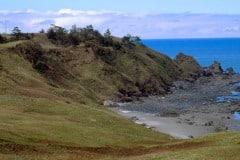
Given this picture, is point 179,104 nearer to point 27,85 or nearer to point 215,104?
point 215,104

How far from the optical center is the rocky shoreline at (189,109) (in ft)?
253

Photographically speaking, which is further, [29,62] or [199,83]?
[199,83]

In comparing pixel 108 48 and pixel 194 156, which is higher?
pixel 108 48

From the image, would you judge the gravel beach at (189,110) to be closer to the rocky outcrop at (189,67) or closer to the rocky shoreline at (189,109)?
the rocky shoreline at (189,109)

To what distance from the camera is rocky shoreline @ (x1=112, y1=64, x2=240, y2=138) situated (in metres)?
77.1

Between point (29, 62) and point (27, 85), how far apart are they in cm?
1892

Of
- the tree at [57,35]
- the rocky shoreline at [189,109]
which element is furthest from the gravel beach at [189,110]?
the tree at [57,35]

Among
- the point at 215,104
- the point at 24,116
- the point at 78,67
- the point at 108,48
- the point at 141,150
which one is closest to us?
the point at 141,150

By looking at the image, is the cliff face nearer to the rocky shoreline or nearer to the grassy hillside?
the grassy hillside

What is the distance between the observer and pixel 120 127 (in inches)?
2205

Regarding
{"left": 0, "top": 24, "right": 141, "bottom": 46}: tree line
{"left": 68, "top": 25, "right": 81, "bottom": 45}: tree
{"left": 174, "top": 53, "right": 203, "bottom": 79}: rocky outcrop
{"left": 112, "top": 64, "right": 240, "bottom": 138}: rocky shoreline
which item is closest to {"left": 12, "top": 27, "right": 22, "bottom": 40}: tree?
{"left": 0, "top": 24, "right": 141, "bottom": 46}: tree line

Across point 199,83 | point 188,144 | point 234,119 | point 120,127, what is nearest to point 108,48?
point 199,83

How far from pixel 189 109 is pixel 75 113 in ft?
148

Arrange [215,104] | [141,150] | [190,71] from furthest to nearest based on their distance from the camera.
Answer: [190,71] < [215,104] < [141,150]
